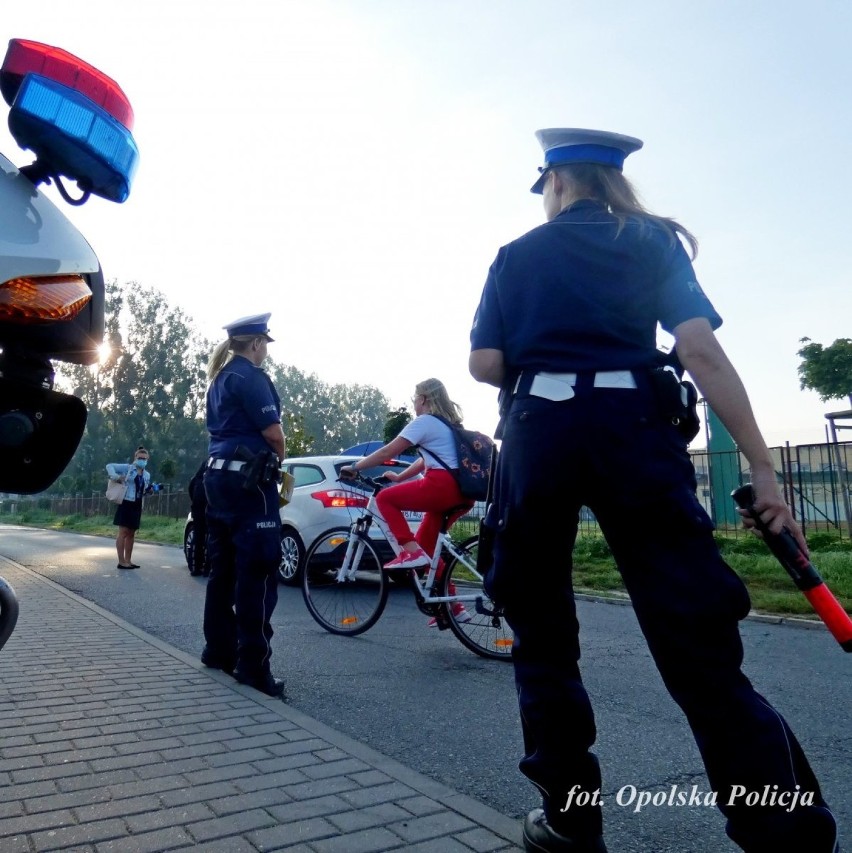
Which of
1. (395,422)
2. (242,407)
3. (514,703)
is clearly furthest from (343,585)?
(395,422)

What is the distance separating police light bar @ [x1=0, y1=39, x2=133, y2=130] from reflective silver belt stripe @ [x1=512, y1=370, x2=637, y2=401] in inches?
49.8

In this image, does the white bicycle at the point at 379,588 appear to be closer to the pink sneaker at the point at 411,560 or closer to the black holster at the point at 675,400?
the pink sneaker at the point at 411,560

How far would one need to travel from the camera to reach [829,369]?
27.5 meters

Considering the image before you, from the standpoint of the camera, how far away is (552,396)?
89.6 inches

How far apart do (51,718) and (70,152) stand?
280 centimetres

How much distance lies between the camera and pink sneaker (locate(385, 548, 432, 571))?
5812mm

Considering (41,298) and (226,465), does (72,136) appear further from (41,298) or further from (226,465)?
(226,465)

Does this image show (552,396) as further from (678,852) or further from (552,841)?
(678,852)

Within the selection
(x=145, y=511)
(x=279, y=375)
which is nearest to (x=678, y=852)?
(x=145, y=511)

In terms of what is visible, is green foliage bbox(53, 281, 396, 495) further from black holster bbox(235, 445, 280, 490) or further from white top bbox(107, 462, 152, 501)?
black holster bbox(235, 445, 280, 490)

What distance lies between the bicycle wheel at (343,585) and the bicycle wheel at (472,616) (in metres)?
0.64

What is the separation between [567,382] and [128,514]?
11.3m

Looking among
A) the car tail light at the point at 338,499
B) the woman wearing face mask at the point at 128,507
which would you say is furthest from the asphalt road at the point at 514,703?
the woman wearing face mask at the point at 128,507

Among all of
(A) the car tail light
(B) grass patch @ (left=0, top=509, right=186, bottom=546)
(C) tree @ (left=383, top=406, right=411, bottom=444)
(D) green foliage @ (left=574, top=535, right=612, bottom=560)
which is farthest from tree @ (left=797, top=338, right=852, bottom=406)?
(A) the car tail light
